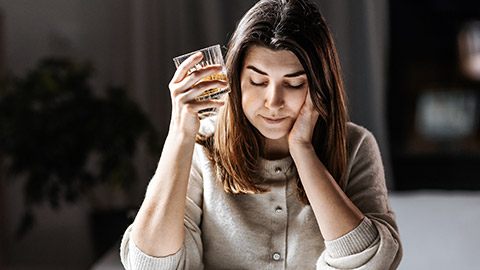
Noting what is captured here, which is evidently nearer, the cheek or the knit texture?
the cheek

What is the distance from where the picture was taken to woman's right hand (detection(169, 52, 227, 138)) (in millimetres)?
848

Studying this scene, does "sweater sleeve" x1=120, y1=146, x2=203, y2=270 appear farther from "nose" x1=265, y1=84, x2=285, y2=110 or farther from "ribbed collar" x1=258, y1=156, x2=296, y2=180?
"nose" x1=265, y1=84, x2=285, y2=110

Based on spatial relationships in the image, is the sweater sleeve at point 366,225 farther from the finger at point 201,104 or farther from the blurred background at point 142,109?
the blurred background at point 142,109

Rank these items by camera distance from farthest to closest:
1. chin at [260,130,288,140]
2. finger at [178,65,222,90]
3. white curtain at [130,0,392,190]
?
white curtain at [130,0,392,190]
chin at [260,130,288,140]
finger at [178,65,222,90]

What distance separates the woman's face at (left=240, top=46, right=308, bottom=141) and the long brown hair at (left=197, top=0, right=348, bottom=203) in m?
0.01

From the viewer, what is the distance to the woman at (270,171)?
890mm

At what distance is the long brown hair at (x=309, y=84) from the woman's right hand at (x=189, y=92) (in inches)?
3.4

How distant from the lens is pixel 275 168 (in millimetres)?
1047

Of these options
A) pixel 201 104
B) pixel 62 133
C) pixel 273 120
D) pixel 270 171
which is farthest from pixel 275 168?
pixel 62 133

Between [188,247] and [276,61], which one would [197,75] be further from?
[188,247]

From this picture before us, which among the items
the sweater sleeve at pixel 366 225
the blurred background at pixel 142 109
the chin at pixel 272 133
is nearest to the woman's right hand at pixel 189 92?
the chin at pixel 272 133

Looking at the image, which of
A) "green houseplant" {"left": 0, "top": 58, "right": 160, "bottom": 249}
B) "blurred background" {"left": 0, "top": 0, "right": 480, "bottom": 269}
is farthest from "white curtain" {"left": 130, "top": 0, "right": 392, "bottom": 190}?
"green houseplant" {"left": 0, "top": 58, "right": 160, "bottom": 249}

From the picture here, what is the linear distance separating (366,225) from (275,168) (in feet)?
0.65

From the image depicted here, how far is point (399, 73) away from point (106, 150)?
5.78 feet
